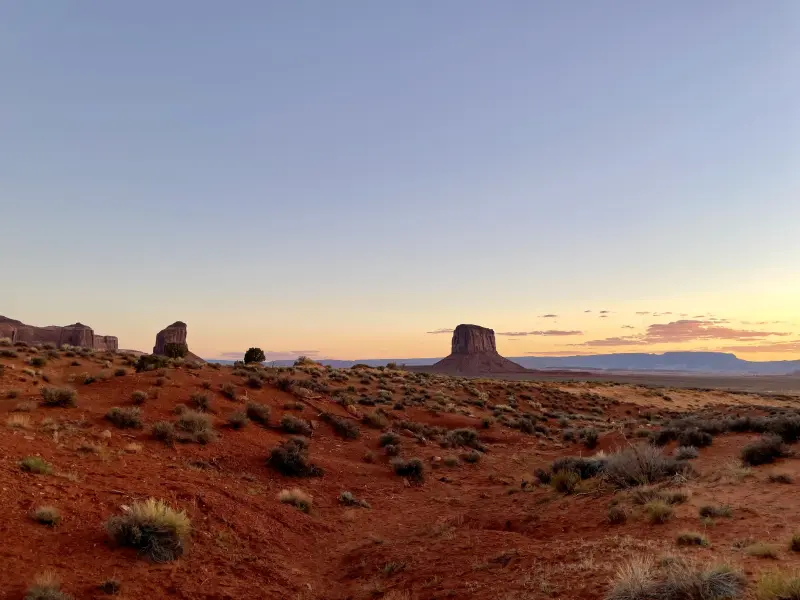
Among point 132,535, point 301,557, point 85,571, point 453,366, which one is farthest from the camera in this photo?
point 453,366

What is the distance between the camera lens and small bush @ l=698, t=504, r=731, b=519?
899 cm

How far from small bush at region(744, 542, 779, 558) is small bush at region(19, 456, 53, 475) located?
1297 centimetres

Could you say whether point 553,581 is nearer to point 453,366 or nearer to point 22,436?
point 22,436

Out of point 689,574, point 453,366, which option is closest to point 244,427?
point 689,574

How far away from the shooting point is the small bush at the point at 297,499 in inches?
532

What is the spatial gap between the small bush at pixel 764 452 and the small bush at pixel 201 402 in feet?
62.9

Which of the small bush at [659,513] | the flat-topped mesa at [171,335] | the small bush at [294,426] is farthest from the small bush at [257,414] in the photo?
the flat-topped mesa at [171,335]

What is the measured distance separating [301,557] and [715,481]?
9704 millimetres

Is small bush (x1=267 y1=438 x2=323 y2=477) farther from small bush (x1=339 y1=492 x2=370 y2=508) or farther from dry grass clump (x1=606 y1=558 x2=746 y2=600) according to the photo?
dry grass clump (x1=606 y1=558 x2=746 y2=600)

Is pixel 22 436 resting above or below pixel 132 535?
above

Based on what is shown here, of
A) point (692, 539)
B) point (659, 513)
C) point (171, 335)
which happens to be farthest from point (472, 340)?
point (692, 539)

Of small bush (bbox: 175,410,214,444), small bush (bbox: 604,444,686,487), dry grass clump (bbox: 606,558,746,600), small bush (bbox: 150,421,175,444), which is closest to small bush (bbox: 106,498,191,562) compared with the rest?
dry grass clump (bbox: 606,558,746,600)

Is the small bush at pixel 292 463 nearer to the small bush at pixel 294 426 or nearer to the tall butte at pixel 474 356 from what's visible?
the small bush at pixel 294 426

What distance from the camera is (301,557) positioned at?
10477mm
